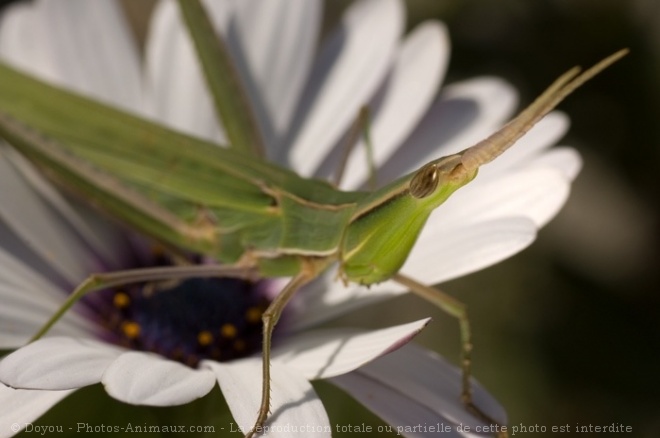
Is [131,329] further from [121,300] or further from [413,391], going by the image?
[413,391]

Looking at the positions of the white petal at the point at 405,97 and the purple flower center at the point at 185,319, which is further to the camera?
the white petal at the point at 405,97

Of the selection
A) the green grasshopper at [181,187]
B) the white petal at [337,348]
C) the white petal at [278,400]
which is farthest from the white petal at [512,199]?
the white petal at [278,400]

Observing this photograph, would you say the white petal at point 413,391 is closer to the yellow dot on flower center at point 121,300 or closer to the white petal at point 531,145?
the white petal at point 531,145

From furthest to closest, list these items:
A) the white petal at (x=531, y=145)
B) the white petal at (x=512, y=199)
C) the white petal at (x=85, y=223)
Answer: the white petal at (x=85, y=223), the white petal at (x=531, y=145), the white petal at (x=512, y=199)

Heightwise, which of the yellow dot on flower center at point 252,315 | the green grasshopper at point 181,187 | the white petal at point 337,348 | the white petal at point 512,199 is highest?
the white petal at point 512,199

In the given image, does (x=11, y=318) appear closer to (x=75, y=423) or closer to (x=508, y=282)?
(x=75, y=423)

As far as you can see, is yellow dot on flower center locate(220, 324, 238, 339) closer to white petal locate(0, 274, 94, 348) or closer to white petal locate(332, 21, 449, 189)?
white petal locate(0, 274, 94, 348)

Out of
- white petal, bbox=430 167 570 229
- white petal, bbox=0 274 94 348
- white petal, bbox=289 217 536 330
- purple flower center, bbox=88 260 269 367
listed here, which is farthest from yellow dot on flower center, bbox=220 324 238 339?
white petal, bbox=430 167 570 229
